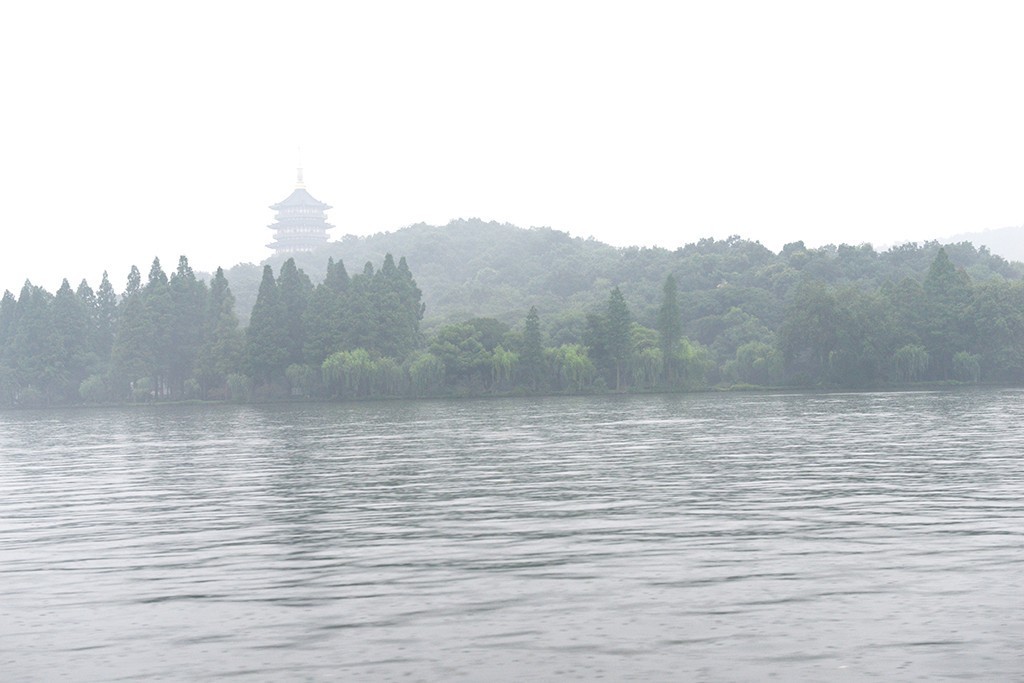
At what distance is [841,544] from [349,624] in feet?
28.5

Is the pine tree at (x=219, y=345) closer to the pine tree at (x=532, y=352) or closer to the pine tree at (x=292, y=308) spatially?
the pine tree at (x=292, y=308)

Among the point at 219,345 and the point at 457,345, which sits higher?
the point at 219,345

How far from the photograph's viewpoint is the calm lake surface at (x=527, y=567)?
11.4 meters

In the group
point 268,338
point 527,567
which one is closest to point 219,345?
point 268,338

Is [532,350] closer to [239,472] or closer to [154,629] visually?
[239,472]

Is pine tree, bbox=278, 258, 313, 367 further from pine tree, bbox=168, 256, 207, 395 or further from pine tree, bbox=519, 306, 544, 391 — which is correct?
pine tree, bbox=519, 306, 544, 391

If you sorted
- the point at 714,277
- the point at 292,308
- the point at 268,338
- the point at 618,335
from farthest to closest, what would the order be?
the point at 714,277 → the point at 292,308 → the point at 268,338 → the point at 618,335

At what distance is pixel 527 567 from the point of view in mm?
16375

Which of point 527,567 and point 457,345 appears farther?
point 457,345

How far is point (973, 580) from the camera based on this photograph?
48.3ft

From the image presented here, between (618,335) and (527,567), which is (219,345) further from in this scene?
(527,567)

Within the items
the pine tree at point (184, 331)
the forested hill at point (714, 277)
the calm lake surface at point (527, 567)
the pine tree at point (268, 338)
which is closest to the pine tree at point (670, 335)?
the forested hill at point (714, 277)

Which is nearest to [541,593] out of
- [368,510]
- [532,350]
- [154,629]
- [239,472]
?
[154,629]

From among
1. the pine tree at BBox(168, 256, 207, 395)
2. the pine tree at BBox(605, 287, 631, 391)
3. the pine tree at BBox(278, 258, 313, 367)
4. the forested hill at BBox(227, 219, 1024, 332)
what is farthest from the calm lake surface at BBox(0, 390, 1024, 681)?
the forested hill at BBox(227, 219, 1024, 332)
